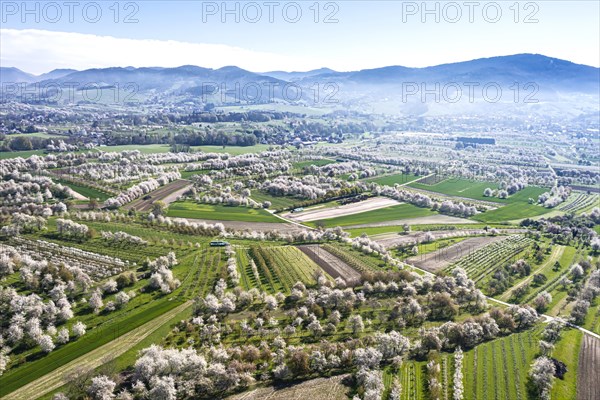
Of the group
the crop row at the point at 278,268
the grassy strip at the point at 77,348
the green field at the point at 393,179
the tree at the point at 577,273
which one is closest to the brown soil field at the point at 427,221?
the crop row at the point at 278,268

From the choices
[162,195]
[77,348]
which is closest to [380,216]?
[162,195]

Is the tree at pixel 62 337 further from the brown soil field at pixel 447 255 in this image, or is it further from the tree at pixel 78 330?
the brown soil field at pixel 447 255

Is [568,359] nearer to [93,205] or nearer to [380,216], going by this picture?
[380,216]

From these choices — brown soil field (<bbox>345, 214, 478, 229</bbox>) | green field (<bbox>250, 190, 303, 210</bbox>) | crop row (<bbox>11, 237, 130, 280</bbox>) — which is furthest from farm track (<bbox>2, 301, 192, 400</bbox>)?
green field (<bbox>250, 190, 303, 210</bbox>)

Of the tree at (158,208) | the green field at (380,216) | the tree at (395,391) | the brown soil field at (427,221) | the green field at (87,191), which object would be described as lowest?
the tree at (395,391)

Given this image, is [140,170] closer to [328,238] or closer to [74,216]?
[74,216]
